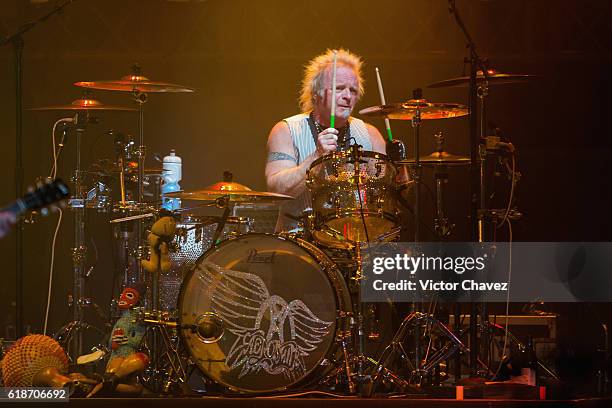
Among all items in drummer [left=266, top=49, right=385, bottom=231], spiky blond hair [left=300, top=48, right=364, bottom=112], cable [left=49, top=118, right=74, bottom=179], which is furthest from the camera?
cable [left=49, top=118, right=74, bottom=179]

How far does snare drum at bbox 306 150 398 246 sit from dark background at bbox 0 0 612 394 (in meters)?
2.02

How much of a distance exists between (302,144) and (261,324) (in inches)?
53.1

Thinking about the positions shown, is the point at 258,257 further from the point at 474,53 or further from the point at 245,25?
the point at 245,25

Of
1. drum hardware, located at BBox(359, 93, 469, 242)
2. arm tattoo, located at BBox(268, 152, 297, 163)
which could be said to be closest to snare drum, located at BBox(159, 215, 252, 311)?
arm tattoo, located at BBox(268, 152, 297, 163)

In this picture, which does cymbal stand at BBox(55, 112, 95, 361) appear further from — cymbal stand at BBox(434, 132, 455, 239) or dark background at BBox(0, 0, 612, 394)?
cymbal stand at BBox(434, 132, 455, 239)

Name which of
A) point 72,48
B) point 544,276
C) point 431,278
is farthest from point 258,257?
point 72,48

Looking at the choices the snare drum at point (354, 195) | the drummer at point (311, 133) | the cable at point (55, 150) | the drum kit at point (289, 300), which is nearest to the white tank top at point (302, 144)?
the drummer at point (311, 133)

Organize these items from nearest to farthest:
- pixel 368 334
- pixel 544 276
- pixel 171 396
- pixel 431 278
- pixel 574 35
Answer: pixel 171 396 → pixel 368 334 → pixel 431 278 → pixel 544 276 → pixel 574 35

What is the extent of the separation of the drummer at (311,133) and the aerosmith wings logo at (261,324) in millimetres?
578

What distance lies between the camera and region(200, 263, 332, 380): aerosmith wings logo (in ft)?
16.8

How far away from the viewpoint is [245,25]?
281 inches

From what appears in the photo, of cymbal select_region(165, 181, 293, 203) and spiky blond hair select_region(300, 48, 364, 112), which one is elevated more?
spiky blond hair select_region(300, 48, 364, 112)

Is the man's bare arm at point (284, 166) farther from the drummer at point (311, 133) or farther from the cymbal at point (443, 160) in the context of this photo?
the cymbal at point (443, 160)

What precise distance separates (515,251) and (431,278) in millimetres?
1066
